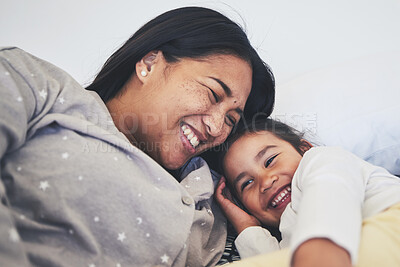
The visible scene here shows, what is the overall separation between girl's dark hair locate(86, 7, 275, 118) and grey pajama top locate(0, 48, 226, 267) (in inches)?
12.6

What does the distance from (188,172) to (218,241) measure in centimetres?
24

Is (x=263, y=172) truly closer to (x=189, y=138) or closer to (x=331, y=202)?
(x=189, y=138)

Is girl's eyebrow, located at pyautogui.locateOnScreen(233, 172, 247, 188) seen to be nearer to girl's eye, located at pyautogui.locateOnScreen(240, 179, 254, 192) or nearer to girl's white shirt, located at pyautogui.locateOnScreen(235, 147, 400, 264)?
girl's eye, located at pyautogui.locateOnScreen(240, 179, 254, 192)

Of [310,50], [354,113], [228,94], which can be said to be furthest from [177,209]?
[310,50]

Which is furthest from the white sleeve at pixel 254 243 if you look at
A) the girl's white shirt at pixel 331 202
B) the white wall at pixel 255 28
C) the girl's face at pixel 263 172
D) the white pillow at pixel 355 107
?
the white wall at pixel 255 28

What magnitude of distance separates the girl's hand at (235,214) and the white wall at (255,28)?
0.79 metres

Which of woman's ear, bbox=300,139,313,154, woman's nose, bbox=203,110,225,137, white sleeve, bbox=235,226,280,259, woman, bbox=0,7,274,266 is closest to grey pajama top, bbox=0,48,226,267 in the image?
woman, bbox=0,7,274,266

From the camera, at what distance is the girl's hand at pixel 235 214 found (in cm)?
100

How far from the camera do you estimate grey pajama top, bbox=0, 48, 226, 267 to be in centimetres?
59

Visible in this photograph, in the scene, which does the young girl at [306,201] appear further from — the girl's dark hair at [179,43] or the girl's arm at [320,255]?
the girl's dark hair at [179,43]

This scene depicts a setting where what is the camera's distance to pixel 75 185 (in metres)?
0.63

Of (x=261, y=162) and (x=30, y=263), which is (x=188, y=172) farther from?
(x=30, y=263)

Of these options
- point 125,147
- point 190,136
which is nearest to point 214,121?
point 190,136

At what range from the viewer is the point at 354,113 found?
1205 millimetres
